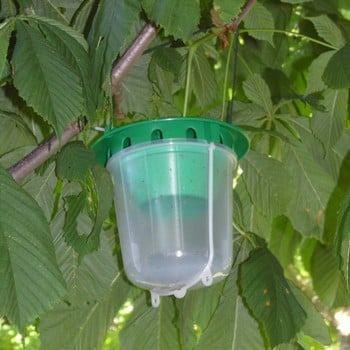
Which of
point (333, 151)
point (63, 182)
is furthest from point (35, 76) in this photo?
point (333, 151)

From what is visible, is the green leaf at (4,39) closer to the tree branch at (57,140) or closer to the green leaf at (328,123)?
the tree branch at (57,140)

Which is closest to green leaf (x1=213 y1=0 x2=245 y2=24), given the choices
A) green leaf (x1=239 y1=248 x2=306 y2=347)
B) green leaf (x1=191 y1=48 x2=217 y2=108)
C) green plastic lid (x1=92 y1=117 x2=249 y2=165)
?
green plastic lid (x1=92 y1=117 x2=249 y2=165)

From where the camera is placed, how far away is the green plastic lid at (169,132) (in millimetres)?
709

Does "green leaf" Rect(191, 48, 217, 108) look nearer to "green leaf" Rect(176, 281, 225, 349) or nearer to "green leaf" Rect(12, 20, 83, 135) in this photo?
"green leaf" Rect(176, 281, 225, 349)

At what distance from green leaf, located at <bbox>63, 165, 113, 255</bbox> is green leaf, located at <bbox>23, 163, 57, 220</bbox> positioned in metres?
0.05

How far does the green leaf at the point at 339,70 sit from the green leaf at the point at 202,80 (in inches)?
9.2

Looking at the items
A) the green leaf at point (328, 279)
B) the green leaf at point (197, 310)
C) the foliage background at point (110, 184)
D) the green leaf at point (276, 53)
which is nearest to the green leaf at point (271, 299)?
the foliage background at point (110, 184)

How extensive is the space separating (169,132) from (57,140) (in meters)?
0.16

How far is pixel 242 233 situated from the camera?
3.27 ft

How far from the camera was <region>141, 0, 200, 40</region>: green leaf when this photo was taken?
0.70m

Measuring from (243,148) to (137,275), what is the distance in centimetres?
20

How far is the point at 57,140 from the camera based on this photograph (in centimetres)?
81

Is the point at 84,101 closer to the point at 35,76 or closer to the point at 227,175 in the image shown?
the point at 35,76

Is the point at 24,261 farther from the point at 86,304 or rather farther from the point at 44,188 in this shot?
the point at 86,304
